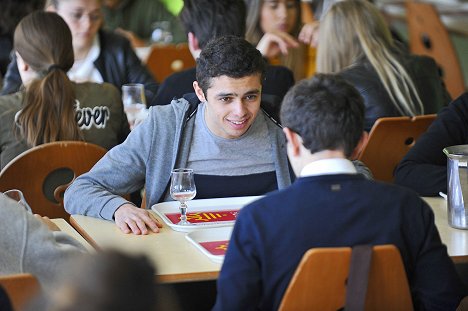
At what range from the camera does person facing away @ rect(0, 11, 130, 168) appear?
3729mm

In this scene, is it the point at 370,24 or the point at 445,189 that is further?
the point at 370,24

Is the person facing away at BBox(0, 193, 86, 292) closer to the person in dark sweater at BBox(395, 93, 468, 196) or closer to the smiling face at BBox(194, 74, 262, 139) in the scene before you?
the smiling face at BBox(194, 74, 262, 139)

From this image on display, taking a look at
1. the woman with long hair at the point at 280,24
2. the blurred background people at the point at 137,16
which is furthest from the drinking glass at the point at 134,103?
the blurred background people at the point at 137,16

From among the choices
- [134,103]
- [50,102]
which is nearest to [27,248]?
[50,102]

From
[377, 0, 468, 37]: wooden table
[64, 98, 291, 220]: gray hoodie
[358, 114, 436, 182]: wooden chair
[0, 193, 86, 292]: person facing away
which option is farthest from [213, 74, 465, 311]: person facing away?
[377, 0, 468, 37]: wooden table

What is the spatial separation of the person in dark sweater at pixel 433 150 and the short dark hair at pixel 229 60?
2.18 feet

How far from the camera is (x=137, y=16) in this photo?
7.98 meters

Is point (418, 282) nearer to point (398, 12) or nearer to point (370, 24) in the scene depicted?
point (370, 24)

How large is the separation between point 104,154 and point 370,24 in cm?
175

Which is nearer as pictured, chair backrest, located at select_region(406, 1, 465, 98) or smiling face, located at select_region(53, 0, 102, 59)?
smiling face, located at select_region(53, 0, 102, 59)

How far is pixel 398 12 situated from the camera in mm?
9703

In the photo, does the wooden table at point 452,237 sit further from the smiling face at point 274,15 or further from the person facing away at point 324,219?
the smiling face at point 274,15

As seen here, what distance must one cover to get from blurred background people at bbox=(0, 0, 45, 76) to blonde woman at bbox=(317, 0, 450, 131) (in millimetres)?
2164

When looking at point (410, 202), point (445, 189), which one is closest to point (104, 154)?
point (445, 189)
